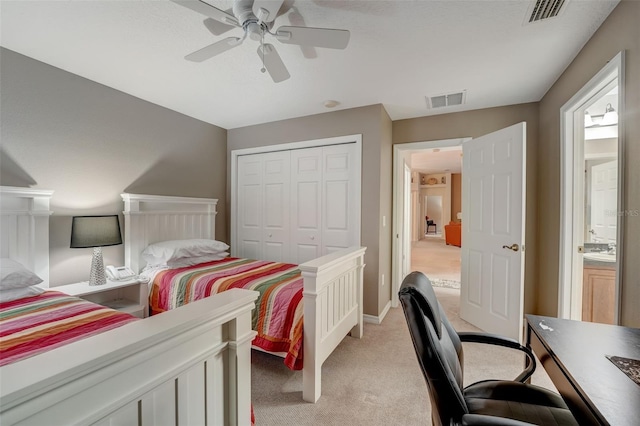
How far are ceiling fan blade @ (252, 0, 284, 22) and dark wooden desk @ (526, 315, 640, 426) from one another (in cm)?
199

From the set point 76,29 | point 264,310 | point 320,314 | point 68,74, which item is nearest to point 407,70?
point 320,314

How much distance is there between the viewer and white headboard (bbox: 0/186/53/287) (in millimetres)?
2025

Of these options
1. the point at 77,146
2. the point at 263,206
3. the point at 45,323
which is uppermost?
the point at 77,146

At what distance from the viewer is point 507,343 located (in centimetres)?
133

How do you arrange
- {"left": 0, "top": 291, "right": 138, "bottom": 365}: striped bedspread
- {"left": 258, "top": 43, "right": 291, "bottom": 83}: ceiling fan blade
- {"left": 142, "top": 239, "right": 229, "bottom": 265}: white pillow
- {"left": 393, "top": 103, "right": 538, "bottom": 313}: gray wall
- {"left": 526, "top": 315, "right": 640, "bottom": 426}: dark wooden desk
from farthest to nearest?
{"left": 393, "top": 103, "right": 538, "bottom": 313}: gray wall, {"left": 142, "top": 239, "right": 229, "bottom": 265}: white pillow, {"left": 258, "top": 43, "right": 291, "bottom": 83}: ceiling fan blade, {"left": 0, "top": 291, "right": 138, "bottom": 365}: striped bedspread, {"left": 526, "top": 315, "right": 640, "bottom": 426}: dark wooden desk

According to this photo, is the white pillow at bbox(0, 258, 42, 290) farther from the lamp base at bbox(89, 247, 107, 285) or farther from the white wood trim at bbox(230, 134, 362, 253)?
the white wood trim at bbox(230, 134, 362, 253)

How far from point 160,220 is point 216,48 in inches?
83.9

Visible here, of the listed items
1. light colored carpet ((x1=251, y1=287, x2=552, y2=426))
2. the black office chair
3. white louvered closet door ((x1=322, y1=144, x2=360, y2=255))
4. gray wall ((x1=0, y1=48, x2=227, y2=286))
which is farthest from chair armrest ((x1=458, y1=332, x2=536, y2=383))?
gray wall ((x1=0, y1=48, x2=227, y2=286))

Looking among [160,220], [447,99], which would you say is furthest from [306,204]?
[447,99]

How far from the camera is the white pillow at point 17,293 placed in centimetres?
170

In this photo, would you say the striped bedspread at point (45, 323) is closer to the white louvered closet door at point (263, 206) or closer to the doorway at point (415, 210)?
the white louvered closet door at point (263, 206)

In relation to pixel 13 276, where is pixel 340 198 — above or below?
above

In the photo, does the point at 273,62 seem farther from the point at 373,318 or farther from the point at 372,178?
the point at 373,318

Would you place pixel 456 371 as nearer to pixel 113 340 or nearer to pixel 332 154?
pixel 113 340
